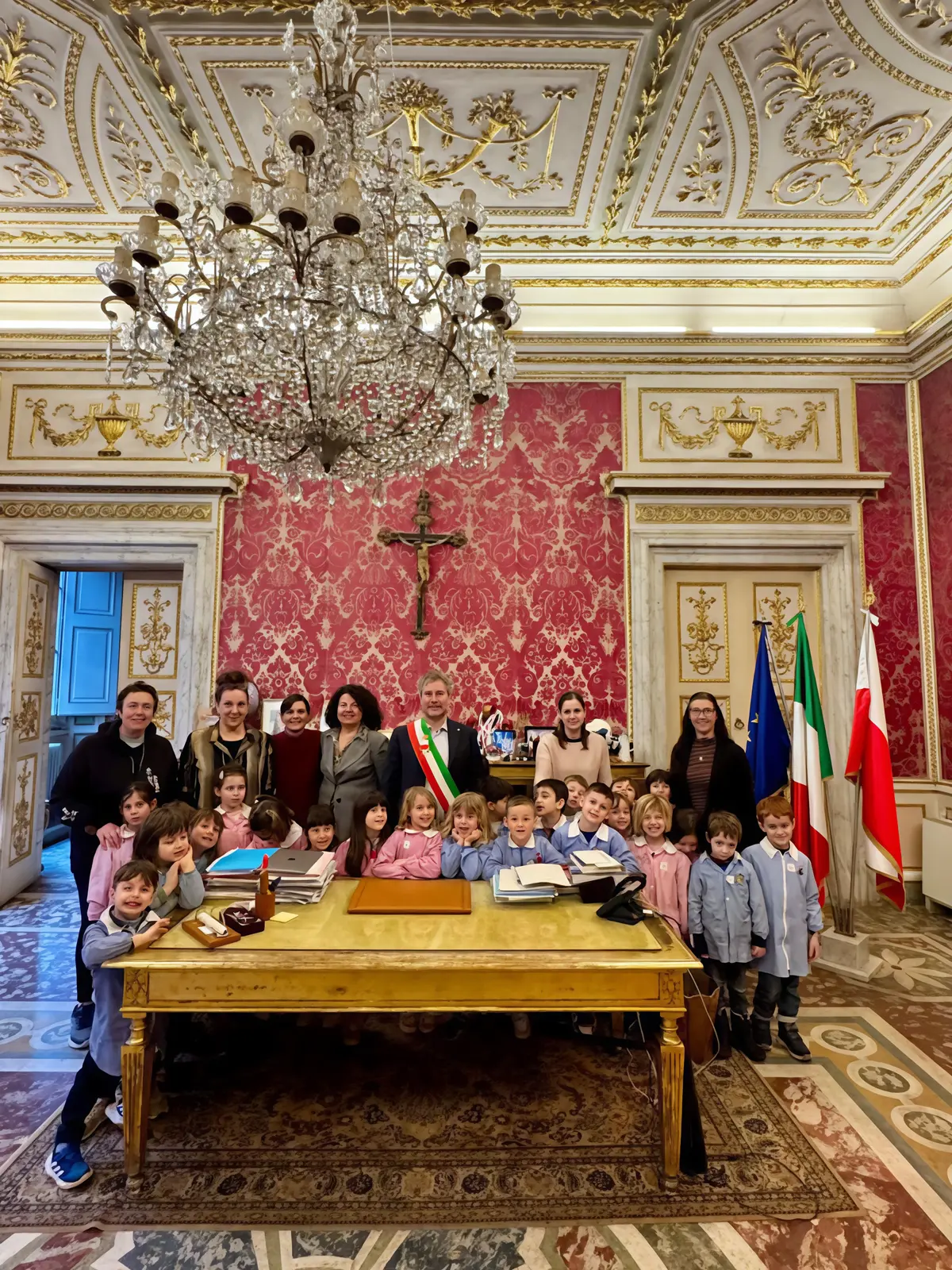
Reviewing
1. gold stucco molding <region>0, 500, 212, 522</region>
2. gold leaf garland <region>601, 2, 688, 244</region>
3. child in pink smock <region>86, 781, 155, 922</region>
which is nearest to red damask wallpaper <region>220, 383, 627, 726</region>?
gold stucco molding <region>0, 500, 212, 522</region>

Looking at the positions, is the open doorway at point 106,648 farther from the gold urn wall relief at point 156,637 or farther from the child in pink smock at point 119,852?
the child in pink smock at point 119,852

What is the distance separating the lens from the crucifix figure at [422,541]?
4.76 meters

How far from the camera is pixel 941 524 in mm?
4758

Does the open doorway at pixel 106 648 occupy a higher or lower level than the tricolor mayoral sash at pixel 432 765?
higher

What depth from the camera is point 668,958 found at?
192 cm

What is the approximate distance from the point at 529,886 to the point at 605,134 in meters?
3.96

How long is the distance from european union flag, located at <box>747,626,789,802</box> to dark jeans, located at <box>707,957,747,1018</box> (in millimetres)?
1324

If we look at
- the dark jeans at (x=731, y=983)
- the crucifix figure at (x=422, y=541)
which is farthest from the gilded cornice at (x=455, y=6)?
the dark jeans at (x=731, y=983)

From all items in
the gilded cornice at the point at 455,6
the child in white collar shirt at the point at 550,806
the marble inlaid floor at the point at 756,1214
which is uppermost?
the gilded cornice at the point at 455,6

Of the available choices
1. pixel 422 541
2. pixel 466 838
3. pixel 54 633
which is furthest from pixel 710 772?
pixel 54 633

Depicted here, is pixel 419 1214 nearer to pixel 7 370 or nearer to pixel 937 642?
pixel 937 642

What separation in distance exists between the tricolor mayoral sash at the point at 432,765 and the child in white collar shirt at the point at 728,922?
1.15m

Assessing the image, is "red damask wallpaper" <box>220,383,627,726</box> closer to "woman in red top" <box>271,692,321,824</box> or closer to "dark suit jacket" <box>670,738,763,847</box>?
"dark suit jacket" <box>670,738,763,847</box>

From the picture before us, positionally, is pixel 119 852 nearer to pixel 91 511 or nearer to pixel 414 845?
pixel 414 845
